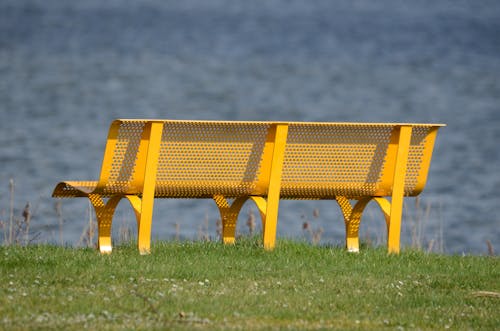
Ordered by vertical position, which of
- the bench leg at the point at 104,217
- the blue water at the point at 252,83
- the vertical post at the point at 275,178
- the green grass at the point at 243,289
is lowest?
the green grass at the point at 243,289

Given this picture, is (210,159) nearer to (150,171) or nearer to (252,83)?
(150,171)

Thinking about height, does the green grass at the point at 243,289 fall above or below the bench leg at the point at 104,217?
below

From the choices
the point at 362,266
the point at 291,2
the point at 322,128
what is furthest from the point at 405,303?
the point at 291,2

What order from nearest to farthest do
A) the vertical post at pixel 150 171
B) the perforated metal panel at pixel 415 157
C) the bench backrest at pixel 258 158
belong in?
the vertical post at pixel 150 171, the bench backrest at pixel 258 158, the perforated metal panel at pixel 415 157

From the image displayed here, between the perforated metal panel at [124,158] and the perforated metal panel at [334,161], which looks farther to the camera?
the perforated metal panel at [334,161]

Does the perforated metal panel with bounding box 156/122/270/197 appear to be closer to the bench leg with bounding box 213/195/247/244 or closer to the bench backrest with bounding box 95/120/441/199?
the bench backrest with bounding box 95/120/441/199

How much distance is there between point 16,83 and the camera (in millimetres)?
52375

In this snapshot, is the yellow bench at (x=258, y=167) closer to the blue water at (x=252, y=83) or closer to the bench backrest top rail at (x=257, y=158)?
the bench backrest top rail at (x=257, y=158)

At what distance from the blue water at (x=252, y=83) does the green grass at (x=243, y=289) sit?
8.93ft

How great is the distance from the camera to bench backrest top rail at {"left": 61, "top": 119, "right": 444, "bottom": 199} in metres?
9.91

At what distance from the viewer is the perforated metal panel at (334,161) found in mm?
10461

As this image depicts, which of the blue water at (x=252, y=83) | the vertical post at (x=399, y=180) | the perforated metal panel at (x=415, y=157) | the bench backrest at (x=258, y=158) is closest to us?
the bench backrest at (x=258, y=158)

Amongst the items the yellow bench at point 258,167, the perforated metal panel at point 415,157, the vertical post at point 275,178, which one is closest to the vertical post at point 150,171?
the yellow bench at point 258,167

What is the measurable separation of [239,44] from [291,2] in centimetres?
3362
